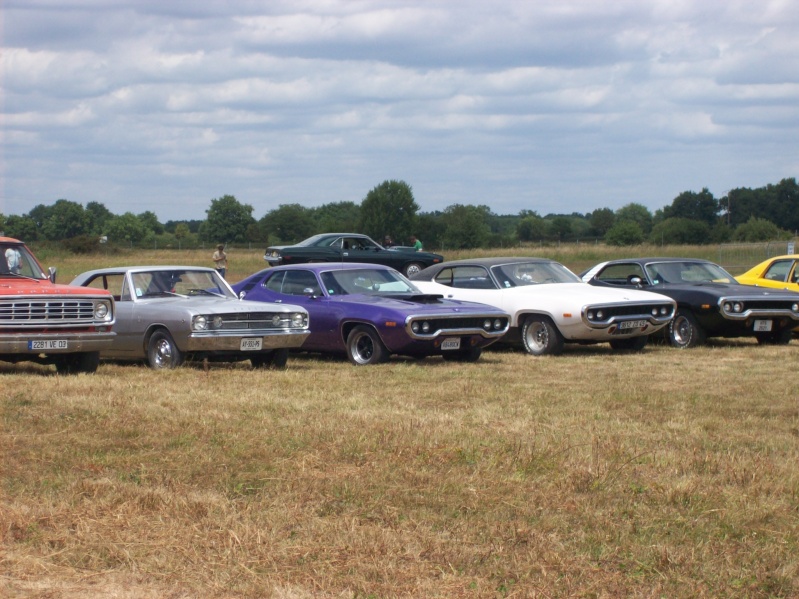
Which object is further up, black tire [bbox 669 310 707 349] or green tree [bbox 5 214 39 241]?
green tree [bbox 5 214 39 241]

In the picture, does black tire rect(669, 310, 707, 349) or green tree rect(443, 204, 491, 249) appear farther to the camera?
green tree rect(443, 204, 491, 249)

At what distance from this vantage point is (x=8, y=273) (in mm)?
12648

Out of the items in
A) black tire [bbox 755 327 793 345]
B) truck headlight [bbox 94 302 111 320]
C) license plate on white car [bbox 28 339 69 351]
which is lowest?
black tire [bbox 755 327 793 345]

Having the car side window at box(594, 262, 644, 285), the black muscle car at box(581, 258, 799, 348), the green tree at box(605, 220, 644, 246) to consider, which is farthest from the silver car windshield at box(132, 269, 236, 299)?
the green tree at box(605, 220, 644, 246)

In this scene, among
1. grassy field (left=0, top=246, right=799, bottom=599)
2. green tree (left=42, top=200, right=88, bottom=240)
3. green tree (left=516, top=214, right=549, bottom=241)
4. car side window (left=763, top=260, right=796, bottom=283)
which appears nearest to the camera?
grassy field (left=0, top=246, right=799, bottom=599)

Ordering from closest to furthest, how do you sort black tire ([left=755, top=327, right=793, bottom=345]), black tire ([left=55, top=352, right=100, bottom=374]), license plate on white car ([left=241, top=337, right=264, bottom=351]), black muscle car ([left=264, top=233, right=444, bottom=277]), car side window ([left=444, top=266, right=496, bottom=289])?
black tire ([left=55, top=352, right=100, bottom=374]), license plate on white car ([left=241, top=337, right=264, bottom=351]), car side window ([left=444, top=266, right=496, bottom=289]), black tire ([left=755, top=327, right=793, bottom=345]), black muscle car ([left=264, top=233, right=444, bottom=277])

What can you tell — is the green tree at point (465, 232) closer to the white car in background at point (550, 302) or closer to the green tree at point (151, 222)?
the green tree at point (151, 222)

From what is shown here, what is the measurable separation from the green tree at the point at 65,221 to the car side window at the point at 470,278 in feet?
287

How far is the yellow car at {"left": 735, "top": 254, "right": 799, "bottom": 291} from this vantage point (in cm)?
1850

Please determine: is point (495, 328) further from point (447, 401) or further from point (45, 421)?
point (45, 421)

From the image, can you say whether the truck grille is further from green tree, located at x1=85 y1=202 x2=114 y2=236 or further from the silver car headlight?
green tree, located at x1=85 y1=202 x2=114 y2=236

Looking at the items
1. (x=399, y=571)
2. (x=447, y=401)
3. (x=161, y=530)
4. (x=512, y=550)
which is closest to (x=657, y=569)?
(x=512, y=550)

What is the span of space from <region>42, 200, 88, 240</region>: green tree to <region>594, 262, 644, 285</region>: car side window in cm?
8681

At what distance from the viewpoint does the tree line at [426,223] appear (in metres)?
78.7
